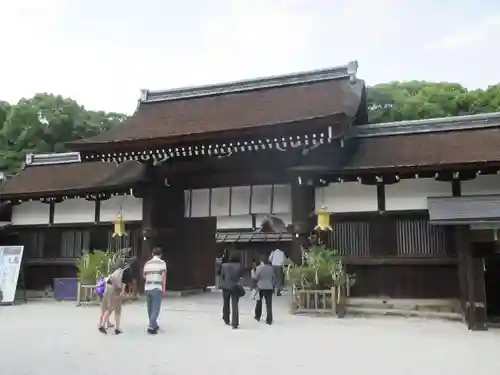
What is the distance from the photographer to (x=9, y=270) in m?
14.0

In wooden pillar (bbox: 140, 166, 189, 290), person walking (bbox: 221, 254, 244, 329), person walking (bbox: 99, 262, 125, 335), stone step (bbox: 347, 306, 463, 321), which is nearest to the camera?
person walking (bbox: 99, 262, 125, 335)

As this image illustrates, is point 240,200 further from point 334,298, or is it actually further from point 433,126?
point 433,126

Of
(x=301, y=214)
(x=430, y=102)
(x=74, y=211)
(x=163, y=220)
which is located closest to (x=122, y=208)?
(x=163, y=220)

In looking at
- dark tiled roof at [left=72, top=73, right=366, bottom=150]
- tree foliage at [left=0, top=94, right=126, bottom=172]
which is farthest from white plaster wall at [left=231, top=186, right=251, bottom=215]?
tree foliage at [left=0, top=94, right=126, bottom=172]

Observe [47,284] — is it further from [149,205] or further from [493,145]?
[493,145]

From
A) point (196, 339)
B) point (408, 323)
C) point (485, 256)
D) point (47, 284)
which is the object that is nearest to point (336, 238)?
point (408, 323)

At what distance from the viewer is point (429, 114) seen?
1144 inches

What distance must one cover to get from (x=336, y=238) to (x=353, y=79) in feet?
18.1

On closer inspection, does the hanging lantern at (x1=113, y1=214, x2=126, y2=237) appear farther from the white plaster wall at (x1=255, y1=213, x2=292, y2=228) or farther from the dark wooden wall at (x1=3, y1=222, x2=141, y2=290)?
the white plaster wall at (x1=255, y1=213, x2=292, y2=228)

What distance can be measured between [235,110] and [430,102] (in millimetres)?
18919

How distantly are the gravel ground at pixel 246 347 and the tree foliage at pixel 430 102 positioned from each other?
70.5 ft

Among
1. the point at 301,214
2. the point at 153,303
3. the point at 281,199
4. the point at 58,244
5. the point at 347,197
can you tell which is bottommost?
the point at 153,303

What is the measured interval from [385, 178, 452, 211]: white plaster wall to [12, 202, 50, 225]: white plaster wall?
10.8 meters

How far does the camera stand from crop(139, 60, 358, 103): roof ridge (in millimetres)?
15586
